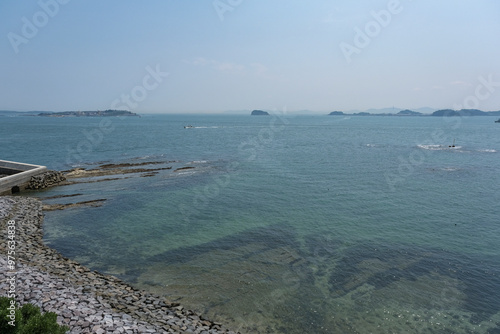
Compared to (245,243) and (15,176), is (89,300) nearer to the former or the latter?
(245,243)

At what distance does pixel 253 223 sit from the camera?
88.6ft

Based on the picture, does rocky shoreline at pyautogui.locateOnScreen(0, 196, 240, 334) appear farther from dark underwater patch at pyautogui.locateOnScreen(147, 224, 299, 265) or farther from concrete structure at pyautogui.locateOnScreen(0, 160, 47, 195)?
concrete structure at pyautogui.locateOnScreen(0, 160, 47, 195)

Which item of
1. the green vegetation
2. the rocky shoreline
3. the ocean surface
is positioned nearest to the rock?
the ocean surface

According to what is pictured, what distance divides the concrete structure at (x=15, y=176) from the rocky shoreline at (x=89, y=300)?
61.5ft

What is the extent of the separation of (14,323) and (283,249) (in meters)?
16.0

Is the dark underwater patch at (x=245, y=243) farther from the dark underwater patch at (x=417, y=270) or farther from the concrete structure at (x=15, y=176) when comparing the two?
the concrete structure at (x=15, y=176)

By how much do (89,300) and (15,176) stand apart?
29513 mm

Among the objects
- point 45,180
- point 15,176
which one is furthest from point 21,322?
point 45,180

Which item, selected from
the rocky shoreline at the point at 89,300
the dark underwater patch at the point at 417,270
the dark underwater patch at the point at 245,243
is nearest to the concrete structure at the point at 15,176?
the rocky shoreline at the point at 89,300

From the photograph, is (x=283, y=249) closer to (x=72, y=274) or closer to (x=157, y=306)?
(x=157, y=306)

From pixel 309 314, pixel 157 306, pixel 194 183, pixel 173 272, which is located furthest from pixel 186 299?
pixel 194 183

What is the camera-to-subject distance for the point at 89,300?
559 inches

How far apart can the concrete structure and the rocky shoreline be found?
738 inches

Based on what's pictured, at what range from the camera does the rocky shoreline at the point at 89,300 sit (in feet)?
41.4
